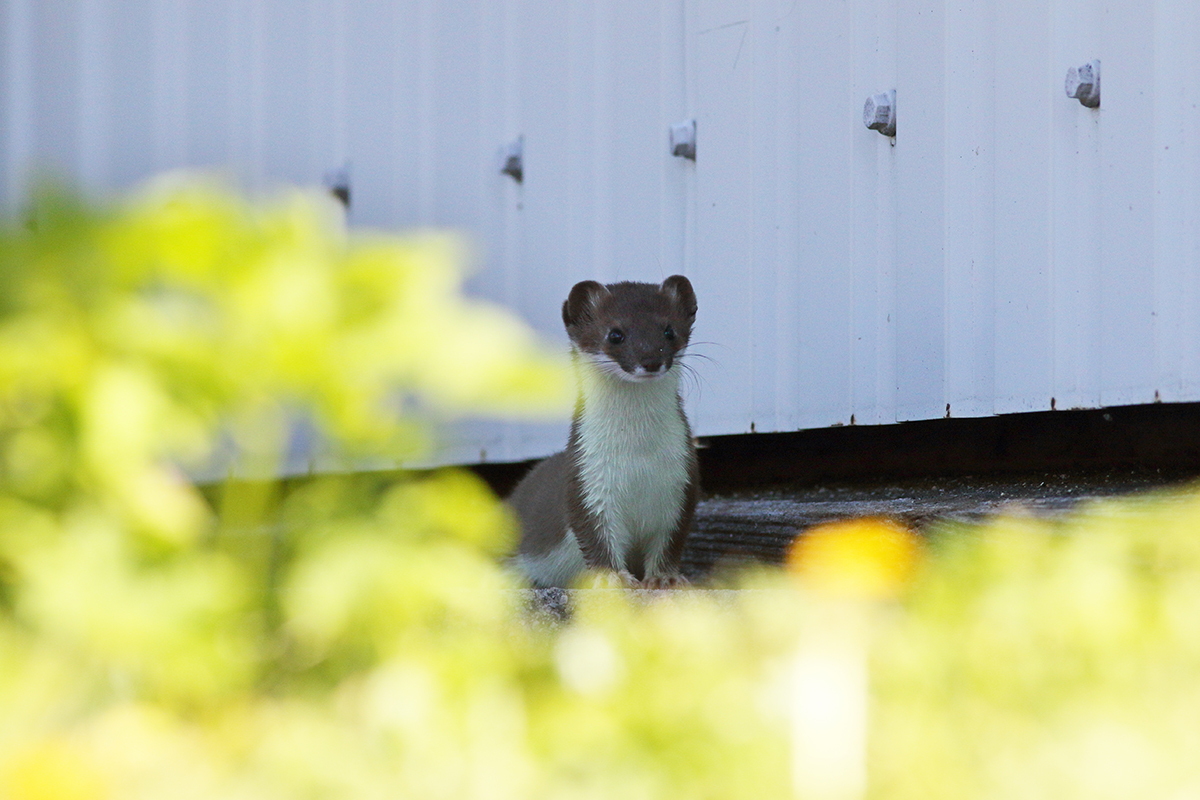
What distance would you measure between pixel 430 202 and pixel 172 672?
604cm

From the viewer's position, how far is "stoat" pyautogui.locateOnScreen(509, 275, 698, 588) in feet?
15.7

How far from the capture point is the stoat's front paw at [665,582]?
4617 mm

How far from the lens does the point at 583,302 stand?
5.21m

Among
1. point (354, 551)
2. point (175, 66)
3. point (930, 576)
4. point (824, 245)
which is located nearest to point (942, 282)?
point (824, 245)

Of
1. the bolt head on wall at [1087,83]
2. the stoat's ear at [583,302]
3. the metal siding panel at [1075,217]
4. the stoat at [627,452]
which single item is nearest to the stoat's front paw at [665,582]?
the stoat at [627,452]

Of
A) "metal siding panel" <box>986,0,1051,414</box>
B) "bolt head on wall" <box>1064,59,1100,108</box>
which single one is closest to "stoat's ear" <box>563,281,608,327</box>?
"metal siding panel" <box>986,0,1051,414</box>

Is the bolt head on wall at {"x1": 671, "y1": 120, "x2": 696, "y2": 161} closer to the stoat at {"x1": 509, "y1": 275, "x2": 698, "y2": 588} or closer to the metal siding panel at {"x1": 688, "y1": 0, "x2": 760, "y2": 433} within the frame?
the metal siding panel at {"x1": 688, "y1": 0, "x2": 760, "y2": 433}

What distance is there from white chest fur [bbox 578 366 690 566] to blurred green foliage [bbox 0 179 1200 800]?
2801mm

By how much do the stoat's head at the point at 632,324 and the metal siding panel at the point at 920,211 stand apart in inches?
29.9

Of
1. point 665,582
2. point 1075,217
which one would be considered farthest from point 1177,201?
point 665,582

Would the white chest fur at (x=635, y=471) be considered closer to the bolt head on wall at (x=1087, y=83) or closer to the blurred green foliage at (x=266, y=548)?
the bolt head on wall at (x=1087, y=83)

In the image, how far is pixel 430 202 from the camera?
23.7ft

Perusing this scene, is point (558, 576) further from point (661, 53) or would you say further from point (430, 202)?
point (430, 202)

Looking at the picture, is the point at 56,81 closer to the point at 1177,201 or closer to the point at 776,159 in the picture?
the point at 776,159
